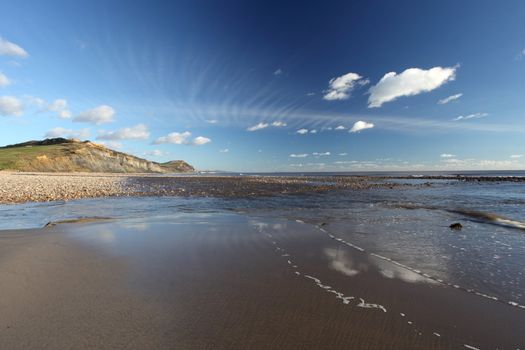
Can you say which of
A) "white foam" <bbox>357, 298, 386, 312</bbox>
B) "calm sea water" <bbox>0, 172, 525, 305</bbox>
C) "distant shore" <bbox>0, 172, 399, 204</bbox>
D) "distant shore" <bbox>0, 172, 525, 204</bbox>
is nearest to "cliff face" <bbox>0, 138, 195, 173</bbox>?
"distant shore" <bbox>0, 172, 525, 204</bbox>

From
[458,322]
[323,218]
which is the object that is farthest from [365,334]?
[323,218]

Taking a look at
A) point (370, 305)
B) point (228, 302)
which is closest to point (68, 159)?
point (228, 302)

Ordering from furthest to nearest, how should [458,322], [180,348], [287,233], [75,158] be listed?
[75,158] < [287,233] < [458,322] < [180,348]

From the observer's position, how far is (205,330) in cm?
A: 418

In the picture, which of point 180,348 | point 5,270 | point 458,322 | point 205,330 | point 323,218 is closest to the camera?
point 180,348

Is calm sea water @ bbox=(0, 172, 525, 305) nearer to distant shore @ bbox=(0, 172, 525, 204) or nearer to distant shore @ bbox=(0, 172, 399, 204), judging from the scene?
distant shore @ bbox=(0, 172, 399, 204)

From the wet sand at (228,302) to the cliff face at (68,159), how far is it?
412ft

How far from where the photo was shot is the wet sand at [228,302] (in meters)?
4.04

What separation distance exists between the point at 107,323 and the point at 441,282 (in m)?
7.29

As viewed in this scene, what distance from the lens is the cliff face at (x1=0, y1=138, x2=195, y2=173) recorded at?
10688cm

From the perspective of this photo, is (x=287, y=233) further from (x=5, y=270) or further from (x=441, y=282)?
(x=5, y=270)

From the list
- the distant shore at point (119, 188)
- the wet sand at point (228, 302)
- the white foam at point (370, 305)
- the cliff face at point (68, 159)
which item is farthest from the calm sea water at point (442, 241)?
the cliff face at point (68, 159)

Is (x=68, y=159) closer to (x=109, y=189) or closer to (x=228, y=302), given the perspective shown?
(x=109, y=189)

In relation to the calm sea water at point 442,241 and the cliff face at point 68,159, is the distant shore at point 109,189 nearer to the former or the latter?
the calm sea water at point 442,241
